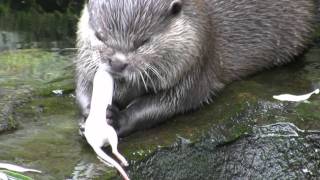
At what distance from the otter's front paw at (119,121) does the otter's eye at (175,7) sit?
46 centimetres

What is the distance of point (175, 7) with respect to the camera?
3.27 metres

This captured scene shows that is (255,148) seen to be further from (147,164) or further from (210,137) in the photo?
(147,164)

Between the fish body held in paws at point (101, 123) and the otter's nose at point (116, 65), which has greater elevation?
the otter's nose at point (116, 65)

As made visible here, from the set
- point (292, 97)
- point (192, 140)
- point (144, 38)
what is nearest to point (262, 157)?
point (192, 140)

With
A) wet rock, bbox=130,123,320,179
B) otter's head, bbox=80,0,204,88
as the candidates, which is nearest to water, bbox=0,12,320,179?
wet rock, bbox=130,123,320,179

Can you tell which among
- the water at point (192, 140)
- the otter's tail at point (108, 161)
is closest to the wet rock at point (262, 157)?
the water at point (192, 140)

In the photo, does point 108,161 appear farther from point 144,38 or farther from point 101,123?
point 144,38

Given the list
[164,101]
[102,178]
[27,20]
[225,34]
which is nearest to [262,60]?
[225,34]

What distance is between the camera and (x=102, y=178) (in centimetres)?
285

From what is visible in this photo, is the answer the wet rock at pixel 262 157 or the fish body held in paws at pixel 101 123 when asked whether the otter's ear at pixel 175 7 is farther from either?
the wet rock at pixel 262 157

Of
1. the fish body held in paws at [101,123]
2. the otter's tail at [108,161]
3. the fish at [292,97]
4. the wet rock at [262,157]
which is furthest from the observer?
the fish at [292,97]

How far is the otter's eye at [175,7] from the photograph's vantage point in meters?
3.25

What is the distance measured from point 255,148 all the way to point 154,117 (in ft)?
1.48

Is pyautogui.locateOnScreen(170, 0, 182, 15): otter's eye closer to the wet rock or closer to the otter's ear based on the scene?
the otter's ear
